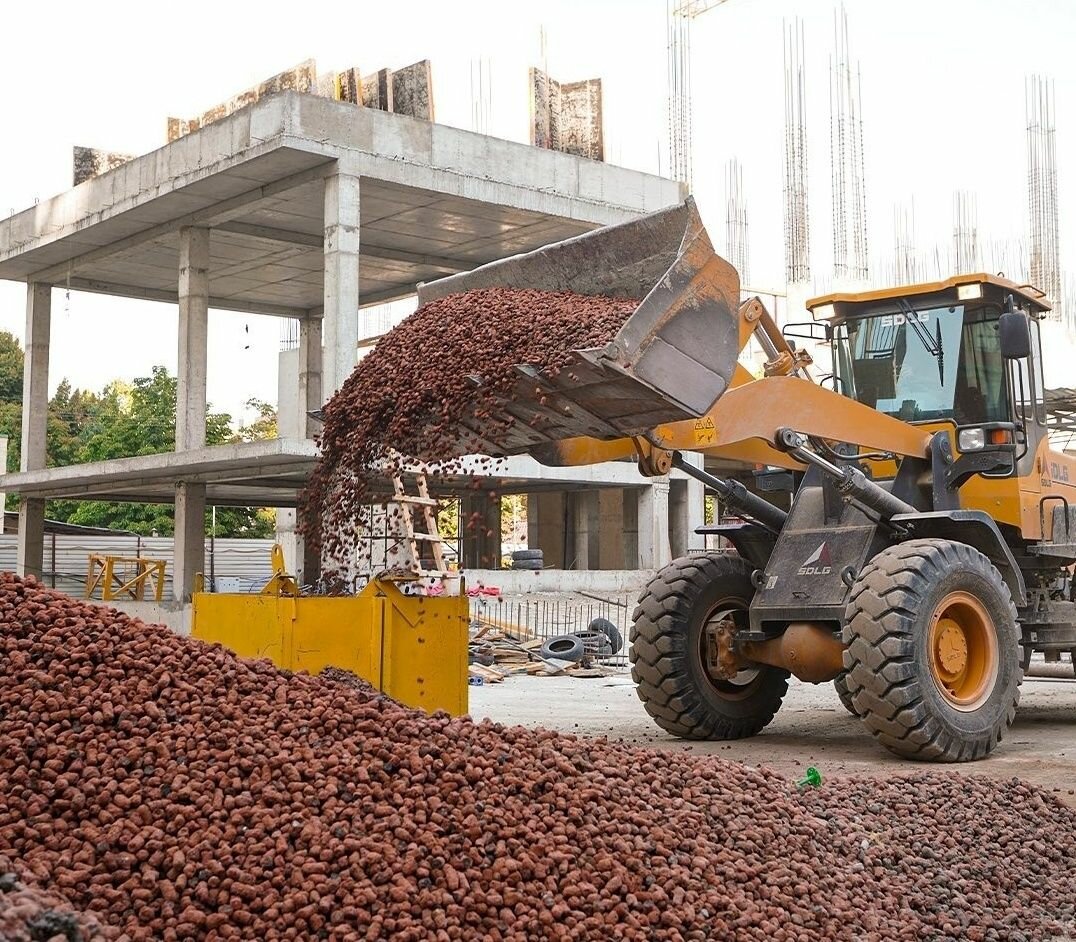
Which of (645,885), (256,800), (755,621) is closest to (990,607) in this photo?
(755,621)

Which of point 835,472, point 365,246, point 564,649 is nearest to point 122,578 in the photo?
point 365,246

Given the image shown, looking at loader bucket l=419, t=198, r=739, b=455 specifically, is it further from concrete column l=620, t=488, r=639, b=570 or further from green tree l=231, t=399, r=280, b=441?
green tree l=231, t=399, r=280, b=441

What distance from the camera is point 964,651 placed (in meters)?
8.49

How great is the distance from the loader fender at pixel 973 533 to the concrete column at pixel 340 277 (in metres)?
15.5

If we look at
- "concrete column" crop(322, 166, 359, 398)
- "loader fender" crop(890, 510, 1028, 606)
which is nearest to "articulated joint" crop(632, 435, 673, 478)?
"loader fender" crop(890, 510, 1028, 606)

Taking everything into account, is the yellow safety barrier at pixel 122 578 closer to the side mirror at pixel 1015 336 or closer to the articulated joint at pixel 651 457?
the articulated joint at pixel 651 457

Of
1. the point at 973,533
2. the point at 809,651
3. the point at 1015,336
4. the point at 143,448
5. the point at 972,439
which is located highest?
the point at 143,448

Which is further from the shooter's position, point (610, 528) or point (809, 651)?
point (610, 528)

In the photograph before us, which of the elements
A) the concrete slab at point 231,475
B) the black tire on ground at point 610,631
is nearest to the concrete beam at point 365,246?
the concrete slab at point 231,475

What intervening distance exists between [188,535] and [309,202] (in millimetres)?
7464

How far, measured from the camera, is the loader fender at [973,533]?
8.73 m

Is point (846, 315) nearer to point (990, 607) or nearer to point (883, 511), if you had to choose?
point (883, 511)

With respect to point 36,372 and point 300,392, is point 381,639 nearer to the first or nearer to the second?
point 36,372

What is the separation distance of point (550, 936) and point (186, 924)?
43.6 inches
